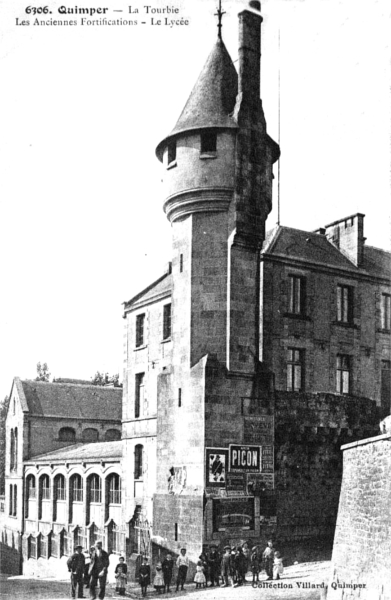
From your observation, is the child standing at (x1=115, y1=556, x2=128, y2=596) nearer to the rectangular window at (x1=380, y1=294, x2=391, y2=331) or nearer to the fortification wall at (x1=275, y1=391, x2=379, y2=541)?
the fortification wall at (x1=275, y1=391, x2=379, y2=541)

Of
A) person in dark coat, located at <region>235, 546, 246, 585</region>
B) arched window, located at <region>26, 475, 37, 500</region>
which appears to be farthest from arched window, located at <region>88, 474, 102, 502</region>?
person in dark coat, located at <region>235, 546, 246, 585</region>

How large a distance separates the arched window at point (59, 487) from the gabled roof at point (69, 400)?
7.82 m

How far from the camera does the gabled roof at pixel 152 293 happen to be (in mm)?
32406

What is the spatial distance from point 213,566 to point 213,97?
13731mm

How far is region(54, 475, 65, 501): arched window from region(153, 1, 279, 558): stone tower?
714 inches

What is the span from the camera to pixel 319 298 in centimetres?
2934

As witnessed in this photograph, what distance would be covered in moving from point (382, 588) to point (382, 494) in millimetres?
2135

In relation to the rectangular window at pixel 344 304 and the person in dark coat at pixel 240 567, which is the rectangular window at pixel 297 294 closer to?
the rectangular window at pixel 344 304

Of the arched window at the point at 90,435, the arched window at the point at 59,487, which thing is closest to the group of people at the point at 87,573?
the arched window at the point at 59,487

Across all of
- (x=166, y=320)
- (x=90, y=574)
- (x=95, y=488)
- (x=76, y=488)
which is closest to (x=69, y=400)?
(x=76, y=488)

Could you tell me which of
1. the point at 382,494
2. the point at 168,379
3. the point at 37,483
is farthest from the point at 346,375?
the point at 37,483

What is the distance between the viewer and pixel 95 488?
36.9 metres

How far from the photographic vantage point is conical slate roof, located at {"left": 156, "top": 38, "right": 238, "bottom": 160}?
2373 centimetres

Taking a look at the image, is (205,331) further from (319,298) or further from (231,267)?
(319,298)
